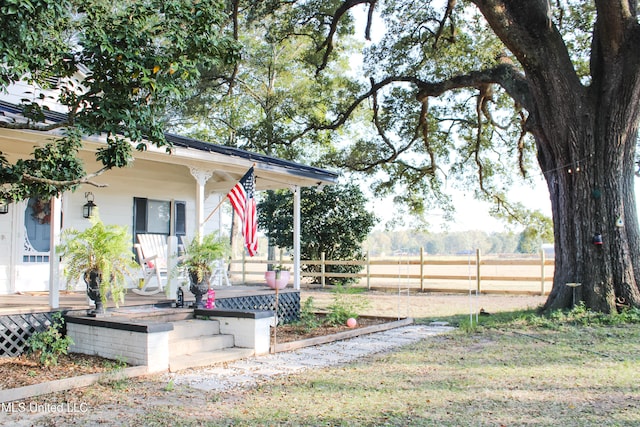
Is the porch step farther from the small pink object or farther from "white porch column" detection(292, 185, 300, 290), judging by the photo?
"white porch column" detection(292, 185, 300, 290)

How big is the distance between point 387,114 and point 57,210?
37.2ft

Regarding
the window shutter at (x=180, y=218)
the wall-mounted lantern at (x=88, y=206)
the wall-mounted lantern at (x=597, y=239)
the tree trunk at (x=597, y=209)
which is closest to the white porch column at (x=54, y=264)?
the wall-mounted lantern at (x=88, y=206)

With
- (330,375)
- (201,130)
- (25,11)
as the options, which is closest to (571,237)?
(330,375)

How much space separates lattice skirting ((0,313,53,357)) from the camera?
6.18 metres

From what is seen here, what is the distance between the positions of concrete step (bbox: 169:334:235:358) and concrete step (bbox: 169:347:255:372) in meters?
0.08

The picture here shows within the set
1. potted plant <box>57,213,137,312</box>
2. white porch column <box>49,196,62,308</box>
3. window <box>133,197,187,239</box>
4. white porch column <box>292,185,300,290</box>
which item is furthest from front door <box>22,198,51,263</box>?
white porch column <box>292,185,300,290</box>

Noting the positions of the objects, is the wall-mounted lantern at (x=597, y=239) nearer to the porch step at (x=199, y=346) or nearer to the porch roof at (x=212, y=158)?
the porch roof at (x=212, y=158)

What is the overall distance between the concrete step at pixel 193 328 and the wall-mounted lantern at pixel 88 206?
3.72 m

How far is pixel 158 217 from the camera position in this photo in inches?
447

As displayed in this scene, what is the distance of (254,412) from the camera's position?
4.45 meters

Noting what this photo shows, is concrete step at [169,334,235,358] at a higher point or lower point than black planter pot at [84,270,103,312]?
lower

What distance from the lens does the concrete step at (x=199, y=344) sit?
21.6 feet

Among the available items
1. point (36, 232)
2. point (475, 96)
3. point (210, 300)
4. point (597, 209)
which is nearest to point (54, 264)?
point (210, 300)

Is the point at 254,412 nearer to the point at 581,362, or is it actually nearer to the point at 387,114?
the point at 581,362
